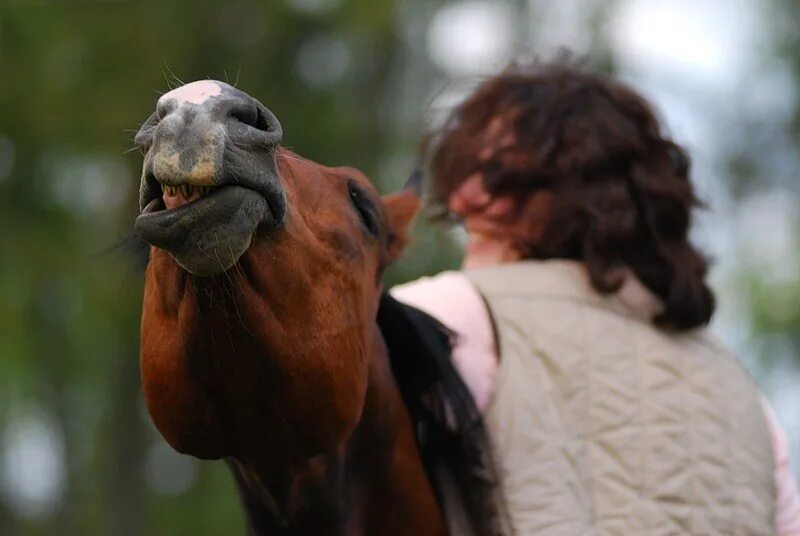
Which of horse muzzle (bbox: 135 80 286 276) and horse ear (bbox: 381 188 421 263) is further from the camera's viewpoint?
horse ear (bbox: 381 188 421 263)

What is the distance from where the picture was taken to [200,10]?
12.0 metres

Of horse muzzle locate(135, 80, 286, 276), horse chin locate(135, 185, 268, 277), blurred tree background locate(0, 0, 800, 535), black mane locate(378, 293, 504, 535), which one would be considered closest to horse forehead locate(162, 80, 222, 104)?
horse muzzle locate(135, 80, 286, 276)

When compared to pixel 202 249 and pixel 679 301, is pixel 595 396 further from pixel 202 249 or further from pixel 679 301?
pixel 202 249

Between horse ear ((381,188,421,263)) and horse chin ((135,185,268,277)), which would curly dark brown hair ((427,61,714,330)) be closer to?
horse ear ((381,188,421,263))

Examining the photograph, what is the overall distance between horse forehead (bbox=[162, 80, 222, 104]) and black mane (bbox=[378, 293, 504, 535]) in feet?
3.08

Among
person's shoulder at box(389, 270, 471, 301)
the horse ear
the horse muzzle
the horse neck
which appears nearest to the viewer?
the horse muzzle

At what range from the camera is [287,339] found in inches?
88.0

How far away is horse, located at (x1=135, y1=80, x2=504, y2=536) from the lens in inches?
79.0

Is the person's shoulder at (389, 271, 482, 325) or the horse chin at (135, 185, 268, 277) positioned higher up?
the horse chin at (135, 185, 268, 277)

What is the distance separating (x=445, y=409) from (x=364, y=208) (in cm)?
56

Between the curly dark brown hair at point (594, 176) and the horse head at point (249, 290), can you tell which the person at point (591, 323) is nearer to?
the curly dark brown hair at point (594, 176)

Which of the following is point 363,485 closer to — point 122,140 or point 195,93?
point 195,93

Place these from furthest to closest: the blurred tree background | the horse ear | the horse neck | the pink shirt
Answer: the blurred tree background → the pink shirt → the horse ear → the horse neck

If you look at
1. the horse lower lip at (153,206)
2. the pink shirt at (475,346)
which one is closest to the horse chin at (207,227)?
the horse lower lip at (153,206)
